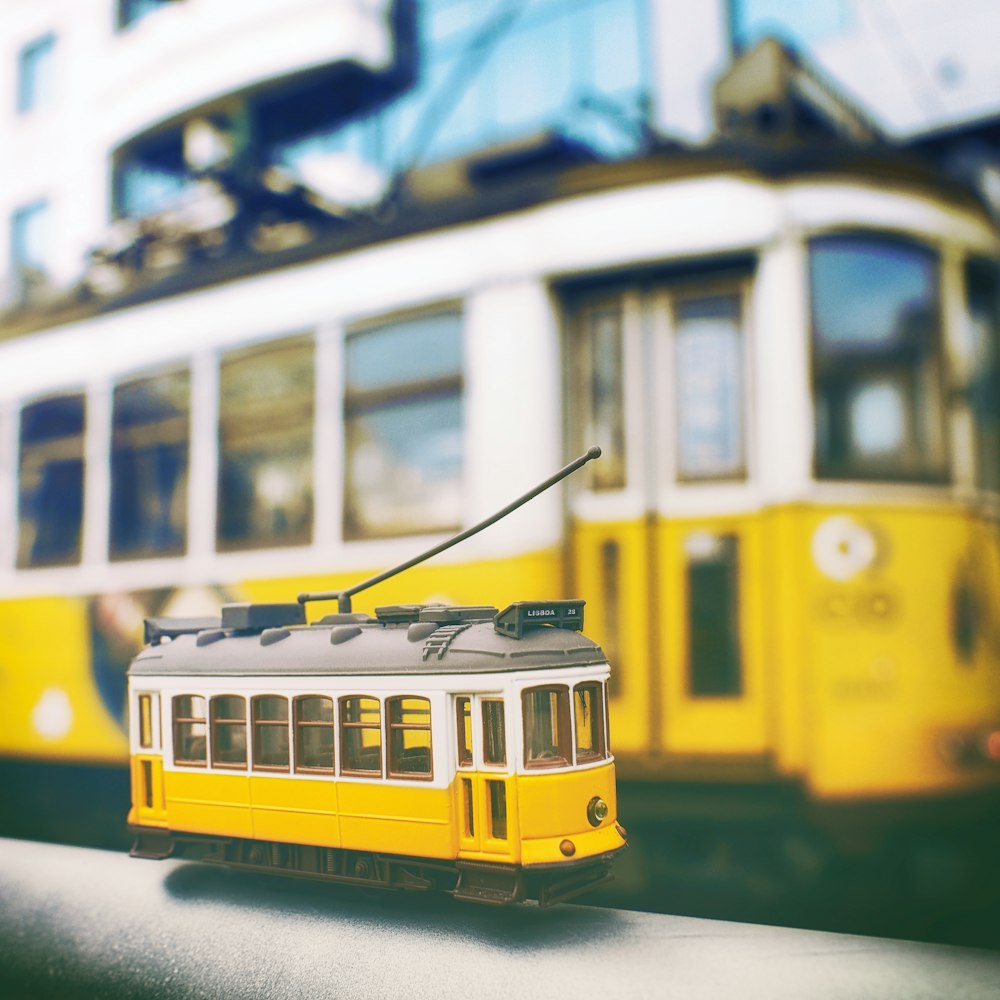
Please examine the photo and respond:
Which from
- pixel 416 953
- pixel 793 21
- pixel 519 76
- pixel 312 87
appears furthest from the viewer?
pixel 312 87

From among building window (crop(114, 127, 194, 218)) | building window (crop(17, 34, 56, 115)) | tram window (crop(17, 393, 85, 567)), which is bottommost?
tram window (crop(17, 393, 85, 567))

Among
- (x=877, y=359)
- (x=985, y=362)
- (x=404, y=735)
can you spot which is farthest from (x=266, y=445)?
(x=985, y=362)

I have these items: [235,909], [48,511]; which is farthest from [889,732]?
[48,511]

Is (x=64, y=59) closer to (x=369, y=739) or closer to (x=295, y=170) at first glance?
(x=295, y=170)

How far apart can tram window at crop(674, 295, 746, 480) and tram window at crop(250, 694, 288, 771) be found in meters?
1.43

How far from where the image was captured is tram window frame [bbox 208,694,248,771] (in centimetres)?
294

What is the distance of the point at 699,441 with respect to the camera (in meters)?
3.30

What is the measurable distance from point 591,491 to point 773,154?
1.22 metres

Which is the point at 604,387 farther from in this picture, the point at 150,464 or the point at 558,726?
the point at 150,464

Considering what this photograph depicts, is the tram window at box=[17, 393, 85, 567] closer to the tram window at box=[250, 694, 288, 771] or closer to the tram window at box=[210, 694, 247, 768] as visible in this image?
the tram window at box=[210, 694, 247, 768]

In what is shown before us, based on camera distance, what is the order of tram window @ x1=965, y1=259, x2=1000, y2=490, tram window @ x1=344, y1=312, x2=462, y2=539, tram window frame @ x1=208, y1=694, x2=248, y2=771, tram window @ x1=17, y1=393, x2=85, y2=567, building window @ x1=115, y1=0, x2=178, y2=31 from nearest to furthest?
tram window frame @ x1=208, y1=694, x2=248, y2=771 → tram window @ x1=965, y1=259, x2=1000, y2=490 → tram window @ x1=344, y1=312, x2=462, y2=539 → tram window @ x1=17, y1=393, x2=85, y2=567 → building window @ x1=115, y1=0, x2=178, y2=31

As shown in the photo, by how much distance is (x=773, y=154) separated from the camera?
130 inches

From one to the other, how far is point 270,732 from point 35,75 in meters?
4.00

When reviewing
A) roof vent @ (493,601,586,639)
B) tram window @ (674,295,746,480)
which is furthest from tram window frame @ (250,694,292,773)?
tram window @ (674,295,746,480)
